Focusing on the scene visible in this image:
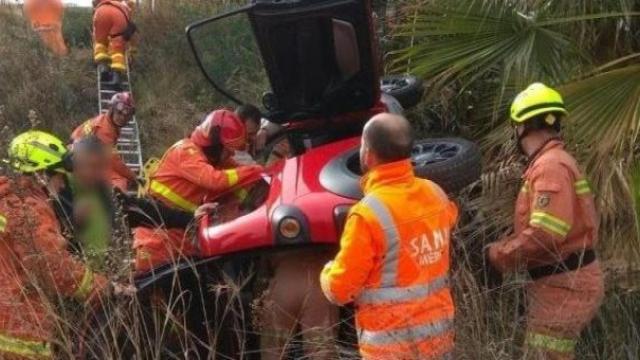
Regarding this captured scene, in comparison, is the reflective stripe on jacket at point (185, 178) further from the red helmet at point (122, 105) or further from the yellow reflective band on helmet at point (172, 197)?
the red helmet at point (122, 105)

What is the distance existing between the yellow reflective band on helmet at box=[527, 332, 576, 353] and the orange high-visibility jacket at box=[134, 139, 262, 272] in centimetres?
164

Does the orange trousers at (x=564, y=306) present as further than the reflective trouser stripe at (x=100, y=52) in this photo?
No

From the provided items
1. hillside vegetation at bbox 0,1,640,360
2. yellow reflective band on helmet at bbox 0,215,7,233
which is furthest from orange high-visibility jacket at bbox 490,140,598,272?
yellow reflective band on helmet at bbox 0,215,7,233

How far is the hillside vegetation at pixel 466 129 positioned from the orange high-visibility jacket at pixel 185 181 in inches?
33.0

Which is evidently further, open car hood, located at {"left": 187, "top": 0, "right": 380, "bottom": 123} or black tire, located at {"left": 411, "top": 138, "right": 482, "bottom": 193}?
open car hood, located at {"left": 187, "top": 0, "right": 380, "bottom": 123}

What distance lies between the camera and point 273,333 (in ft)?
13.1

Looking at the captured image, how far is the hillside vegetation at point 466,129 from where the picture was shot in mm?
3789

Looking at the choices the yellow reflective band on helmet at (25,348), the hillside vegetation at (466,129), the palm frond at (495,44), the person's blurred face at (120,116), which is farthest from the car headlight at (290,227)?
the person's blurred face at (120,116)

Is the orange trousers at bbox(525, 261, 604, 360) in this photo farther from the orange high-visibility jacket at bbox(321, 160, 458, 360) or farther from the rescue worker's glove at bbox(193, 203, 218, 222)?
the rescue worker's glove at bbox(193, 203, 218, 222)

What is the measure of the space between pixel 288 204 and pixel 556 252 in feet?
3.72

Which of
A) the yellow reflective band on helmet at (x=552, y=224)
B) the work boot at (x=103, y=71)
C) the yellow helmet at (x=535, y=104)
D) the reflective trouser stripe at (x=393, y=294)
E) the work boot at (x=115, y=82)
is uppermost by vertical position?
the yellow helmet at (x=535, y=104)

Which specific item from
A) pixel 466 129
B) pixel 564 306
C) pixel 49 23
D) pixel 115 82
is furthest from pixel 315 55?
pixel 49 23

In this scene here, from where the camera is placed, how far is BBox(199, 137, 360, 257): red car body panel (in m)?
3.97

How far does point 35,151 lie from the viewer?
379cm
